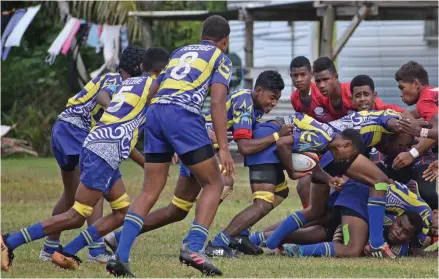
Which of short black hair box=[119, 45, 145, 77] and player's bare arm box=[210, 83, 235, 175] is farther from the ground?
short black hair box=[119, 45, 145, 77]

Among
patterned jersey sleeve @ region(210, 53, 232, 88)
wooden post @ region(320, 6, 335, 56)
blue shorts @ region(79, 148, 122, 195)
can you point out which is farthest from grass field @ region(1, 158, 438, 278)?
wooden post @ region(320, 6, 335, 56)

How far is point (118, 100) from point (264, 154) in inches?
68.1

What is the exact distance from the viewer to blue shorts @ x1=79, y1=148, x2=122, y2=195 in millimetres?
8383

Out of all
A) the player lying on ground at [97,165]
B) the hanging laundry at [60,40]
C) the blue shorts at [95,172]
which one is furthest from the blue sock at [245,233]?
the hanging laundry at [60,40]

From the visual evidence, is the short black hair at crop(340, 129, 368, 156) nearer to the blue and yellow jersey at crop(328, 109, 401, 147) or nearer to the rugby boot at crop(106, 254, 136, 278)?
the blue and yellow jersey at crop(328, 109, 401, 147)

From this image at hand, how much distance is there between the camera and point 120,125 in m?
8.55

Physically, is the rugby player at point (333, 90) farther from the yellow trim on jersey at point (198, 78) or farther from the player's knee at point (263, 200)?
the yellow trim on jersey at point (198, 78)

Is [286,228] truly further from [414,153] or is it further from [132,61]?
[132,61]

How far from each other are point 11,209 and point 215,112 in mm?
6974

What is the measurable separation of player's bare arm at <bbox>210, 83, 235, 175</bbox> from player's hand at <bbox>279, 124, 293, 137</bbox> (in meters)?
1.83

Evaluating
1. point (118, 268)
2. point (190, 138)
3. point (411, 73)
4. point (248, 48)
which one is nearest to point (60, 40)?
point (248, 48)

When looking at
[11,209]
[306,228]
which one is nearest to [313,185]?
[306,228]

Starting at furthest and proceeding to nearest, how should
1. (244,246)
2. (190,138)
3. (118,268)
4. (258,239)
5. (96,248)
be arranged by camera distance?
(258,239), (244,246), (96,248), (190,138), (118,268)

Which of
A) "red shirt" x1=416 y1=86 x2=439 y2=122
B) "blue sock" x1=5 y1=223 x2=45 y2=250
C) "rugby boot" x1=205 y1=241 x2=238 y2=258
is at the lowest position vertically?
"rugby boot" x1=205 y1=241 x2=238 y2=258
